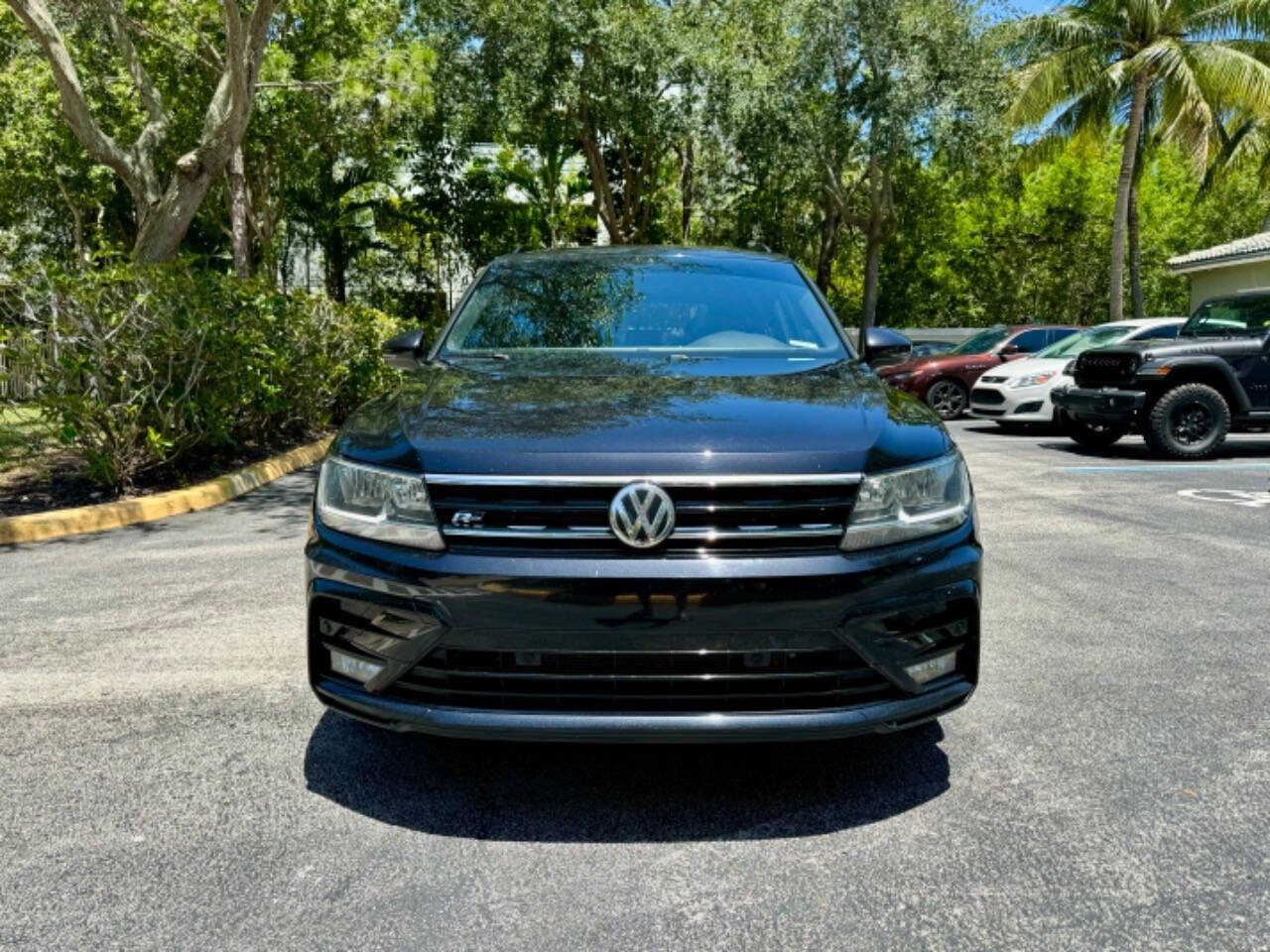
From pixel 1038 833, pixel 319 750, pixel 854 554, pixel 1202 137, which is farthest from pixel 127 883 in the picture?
pixel 1202 137

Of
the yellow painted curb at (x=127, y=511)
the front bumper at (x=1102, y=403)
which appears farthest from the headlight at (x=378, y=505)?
the front bumper at (x=1102, y=403)

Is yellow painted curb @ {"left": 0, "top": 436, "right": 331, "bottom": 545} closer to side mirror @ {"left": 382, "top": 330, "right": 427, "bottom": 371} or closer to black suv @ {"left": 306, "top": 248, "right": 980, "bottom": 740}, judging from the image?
side mirror @ {"left": 382, "top": 330, "right": 427, "bottom": 371}

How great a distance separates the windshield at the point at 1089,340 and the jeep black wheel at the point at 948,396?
6.04 feet

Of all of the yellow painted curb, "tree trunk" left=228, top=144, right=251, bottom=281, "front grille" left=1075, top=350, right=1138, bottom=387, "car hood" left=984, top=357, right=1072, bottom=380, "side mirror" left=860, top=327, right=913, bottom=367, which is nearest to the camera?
"side mirror" left=860, top=327, right=913, bottom=367

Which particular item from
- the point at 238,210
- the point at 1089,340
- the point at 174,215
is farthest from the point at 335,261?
the point at 1089,340

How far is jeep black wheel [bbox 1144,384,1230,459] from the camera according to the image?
1109 cm

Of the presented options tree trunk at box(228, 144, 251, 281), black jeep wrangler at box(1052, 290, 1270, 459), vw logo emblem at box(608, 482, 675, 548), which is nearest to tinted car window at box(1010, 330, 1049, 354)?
black jeep wrangler at box(1052, 290, 1270, 459)

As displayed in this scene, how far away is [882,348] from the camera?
434cm

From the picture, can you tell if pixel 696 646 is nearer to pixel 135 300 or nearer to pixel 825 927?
pixel 825 927

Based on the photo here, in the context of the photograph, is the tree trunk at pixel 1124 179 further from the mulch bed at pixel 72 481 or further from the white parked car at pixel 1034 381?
the mulch bed at pixel 72 481

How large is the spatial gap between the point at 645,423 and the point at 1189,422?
10.2m

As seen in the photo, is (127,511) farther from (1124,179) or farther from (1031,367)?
(1124,179)

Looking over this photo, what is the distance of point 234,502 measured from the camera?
8.25 metres

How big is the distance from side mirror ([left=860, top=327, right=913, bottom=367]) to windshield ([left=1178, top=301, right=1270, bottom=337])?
8869 mm
